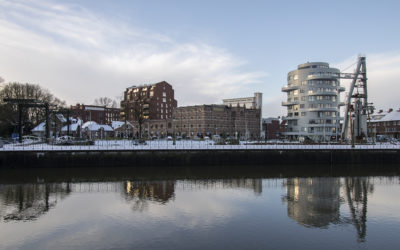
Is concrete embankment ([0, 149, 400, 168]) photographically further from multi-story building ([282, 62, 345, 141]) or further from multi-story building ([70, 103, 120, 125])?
multi-story building ([70, 103, 120, 125])

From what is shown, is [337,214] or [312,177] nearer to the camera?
[337,214]

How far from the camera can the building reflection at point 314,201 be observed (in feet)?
75.5

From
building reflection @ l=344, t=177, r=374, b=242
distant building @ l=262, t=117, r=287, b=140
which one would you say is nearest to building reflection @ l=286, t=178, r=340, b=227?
building reflection @ l=344, t=177, r=374, b=242

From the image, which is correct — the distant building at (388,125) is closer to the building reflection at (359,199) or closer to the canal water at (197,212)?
the building reflection at (359,199)

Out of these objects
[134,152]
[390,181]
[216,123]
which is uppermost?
[216,123]

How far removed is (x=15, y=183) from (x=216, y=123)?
258 feet

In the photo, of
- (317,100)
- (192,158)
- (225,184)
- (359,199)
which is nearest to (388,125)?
(317,100)

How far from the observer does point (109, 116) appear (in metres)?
176

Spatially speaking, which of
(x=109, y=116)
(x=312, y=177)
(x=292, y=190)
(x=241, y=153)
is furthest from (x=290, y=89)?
(x=109, y=116)

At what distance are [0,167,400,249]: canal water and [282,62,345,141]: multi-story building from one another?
62.9m

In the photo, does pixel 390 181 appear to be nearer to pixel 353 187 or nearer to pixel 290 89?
pixel 353 187

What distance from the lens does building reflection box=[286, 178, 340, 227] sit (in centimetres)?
2303

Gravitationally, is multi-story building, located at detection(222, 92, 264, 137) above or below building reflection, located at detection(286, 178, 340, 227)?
above

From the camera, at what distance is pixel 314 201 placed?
28688mm
